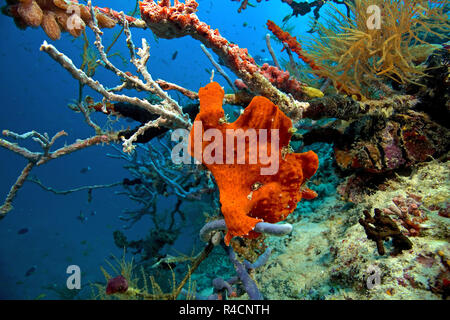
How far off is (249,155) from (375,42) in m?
2.74

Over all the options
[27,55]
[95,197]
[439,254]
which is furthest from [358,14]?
[27,55]

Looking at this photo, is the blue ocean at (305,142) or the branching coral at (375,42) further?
the branching coral at (375,42)

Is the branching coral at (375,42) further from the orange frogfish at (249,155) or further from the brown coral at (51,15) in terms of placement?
the brown coral at (51,15)

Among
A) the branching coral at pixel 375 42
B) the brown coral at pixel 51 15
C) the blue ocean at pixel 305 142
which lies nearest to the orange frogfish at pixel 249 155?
the blue ocean at pixel 305 142

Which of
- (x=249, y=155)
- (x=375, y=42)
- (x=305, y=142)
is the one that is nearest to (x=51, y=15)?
(x=249, y=155)

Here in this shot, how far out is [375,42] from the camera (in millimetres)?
3236

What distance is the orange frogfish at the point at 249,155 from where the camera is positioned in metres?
2.16

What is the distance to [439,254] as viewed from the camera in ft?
6.21

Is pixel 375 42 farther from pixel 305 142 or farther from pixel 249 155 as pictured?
pixel 249 155

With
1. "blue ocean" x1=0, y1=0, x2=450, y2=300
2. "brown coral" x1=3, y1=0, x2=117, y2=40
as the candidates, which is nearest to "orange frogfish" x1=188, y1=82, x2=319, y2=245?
"blue ocean" x1=0, y1=0, x2=450, y2=300

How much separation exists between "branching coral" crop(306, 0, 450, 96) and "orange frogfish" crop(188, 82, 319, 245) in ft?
5.68

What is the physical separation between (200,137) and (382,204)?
93.0 inches

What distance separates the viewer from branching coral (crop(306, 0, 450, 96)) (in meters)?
3.06

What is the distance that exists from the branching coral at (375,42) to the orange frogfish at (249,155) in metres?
1.73
